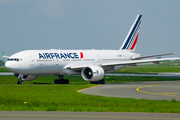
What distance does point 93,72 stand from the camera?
4606 cm

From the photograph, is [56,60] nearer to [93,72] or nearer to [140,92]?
[93,72]

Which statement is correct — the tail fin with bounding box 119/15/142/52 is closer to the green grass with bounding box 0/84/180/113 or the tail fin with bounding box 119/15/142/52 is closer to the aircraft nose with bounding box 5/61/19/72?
the aircraft nose with bounding box 5/61/19/72

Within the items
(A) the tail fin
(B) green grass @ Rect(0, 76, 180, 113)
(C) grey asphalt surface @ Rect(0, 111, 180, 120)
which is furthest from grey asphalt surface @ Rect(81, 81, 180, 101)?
(A) the tail fin

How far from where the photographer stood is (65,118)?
57.1 ft

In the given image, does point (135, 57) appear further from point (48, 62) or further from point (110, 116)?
point (110, 116)

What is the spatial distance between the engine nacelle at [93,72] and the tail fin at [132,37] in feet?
42.8

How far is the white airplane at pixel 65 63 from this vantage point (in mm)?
45344

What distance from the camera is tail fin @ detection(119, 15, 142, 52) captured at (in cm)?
5972

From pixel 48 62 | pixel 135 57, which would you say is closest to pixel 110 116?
pixel 48 62

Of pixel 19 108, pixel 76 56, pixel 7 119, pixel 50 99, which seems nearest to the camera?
pixel 7 119

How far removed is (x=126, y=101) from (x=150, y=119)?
816cm

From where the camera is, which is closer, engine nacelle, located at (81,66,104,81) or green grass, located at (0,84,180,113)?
green grass, located at (0,84,180,113)

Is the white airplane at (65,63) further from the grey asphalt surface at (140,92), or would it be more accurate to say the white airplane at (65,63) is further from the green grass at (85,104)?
the green grass at (85,104)

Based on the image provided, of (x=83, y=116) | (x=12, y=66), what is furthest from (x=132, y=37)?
(x=83, y=116)
